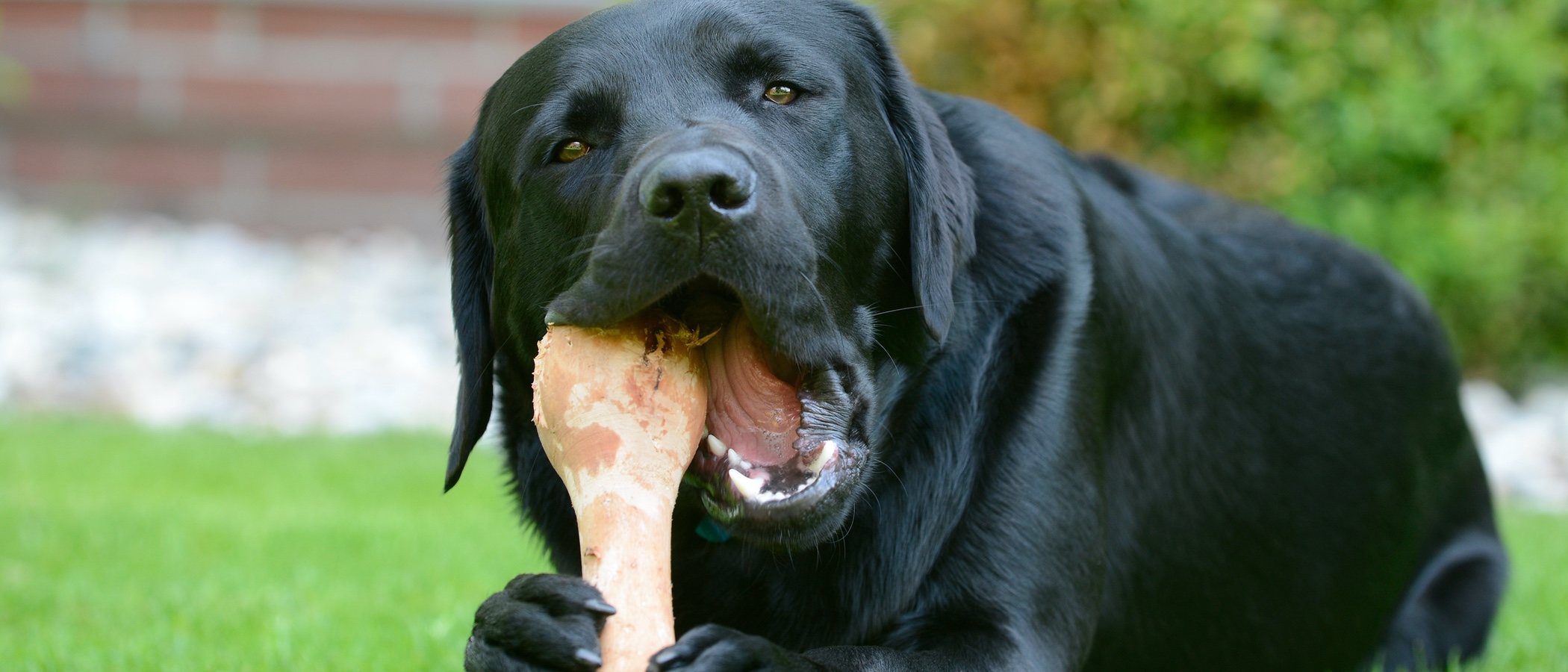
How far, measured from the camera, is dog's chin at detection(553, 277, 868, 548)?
2295 millimetres

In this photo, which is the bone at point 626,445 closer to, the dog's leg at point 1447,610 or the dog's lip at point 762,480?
the dog's lip at point 762,480

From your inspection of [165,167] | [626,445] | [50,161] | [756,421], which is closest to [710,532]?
[756,421]

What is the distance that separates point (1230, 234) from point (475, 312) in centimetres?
186

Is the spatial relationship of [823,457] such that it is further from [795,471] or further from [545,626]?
[545,626]

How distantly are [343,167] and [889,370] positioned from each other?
413 inches

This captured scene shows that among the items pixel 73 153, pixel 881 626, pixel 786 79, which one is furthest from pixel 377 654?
pixel 73 153

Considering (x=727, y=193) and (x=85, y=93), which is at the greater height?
(x=727, y=193)

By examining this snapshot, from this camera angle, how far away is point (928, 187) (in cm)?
266

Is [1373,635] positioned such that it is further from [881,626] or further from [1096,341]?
[881,626]

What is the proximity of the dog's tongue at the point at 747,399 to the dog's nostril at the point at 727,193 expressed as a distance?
0.83ft

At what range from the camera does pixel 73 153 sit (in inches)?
484

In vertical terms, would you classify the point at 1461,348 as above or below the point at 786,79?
below

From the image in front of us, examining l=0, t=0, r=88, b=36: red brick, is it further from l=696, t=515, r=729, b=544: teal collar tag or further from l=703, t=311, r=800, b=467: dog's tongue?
l=703, t=311, r=800, b=467: dog's tongue

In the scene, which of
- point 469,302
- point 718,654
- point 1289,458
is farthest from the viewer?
point 1289,458
